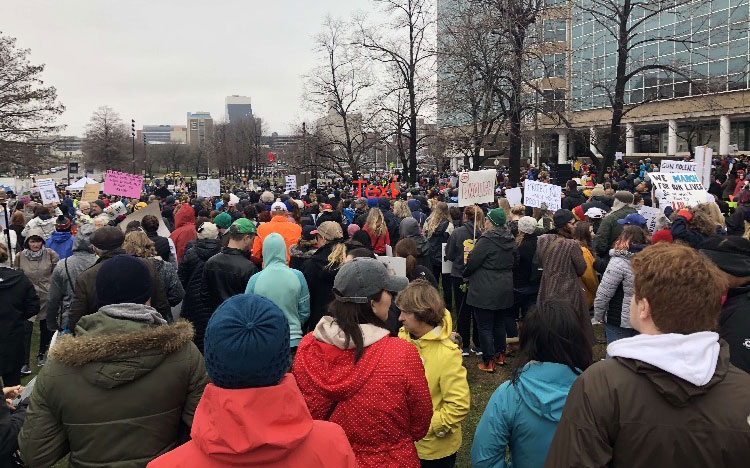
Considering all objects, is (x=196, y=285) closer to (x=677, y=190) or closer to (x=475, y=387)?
(x=475, y=387)

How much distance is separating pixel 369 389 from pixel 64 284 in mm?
4514

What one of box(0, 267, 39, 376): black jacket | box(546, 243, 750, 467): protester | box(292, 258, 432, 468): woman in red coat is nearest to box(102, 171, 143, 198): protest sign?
box(0, 267, 39, 376): black jacket

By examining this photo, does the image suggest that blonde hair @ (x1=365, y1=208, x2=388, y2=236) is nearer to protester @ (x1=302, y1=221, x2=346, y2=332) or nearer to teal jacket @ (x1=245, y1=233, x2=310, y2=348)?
protester @ (x1=302, y1=221, x2=346, y2=332)

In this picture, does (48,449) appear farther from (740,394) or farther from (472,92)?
(472,92)

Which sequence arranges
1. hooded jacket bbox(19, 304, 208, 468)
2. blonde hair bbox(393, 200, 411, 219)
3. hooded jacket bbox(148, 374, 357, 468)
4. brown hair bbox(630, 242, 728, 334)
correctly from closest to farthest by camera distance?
1. hooded jacket bbox(148, 374, 357, 468)
2. brown hair bbox(630, 242, 728, 334)
3. hooded jacket bbox(19, 304, 208, 468)
4. blonde hair bbox(393, 200, 411, 219)

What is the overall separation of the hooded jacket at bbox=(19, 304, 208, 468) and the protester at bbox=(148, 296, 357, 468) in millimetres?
858

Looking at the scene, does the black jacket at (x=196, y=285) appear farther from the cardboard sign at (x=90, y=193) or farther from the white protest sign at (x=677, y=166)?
the cardboard sign at (x=90, y=193)

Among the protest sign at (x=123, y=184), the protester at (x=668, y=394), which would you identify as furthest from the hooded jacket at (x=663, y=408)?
the protest sign at (x=123, y=184)

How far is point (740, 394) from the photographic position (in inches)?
74.0

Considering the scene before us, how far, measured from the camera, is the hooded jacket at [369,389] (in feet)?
8.75

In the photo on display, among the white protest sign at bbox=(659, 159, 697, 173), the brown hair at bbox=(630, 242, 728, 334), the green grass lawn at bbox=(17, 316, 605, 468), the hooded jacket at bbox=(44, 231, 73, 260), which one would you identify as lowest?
the green grass lawn at bbox=(17, 316, 605, 468)

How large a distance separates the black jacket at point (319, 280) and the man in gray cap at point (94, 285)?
136 centimetres

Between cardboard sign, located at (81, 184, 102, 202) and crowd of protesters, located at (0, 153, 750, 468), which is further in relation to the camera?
cardboard sign, located at (81, 184, 102, 202)

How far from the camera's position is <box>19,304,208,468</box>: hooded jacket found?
8.32 ft
